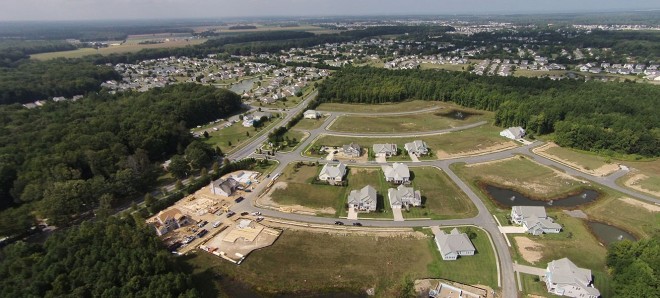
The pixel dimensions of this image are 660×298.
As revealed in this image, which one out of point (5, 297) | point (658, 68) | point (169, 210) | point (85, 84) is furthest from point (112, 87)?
point (658, 68)

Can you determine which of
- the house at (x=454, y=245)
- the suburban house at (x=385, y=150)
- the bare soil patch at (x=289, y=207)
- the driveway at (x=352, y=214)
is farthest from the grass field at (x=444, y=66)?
the house at (x=454, y=245)

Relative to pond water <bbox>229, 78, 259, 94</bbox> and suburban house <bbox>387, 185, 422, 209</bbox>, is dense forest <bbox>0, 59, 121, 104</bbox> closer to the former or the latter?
pond water <bbox>229, 78, 259, 94</bbox>

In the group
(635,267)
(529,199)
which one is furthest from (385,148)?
(635,267)

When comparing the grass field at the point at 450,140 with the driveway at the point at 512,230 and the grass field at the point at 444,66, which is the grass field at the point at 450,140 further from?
the grass field at the point at 444,66

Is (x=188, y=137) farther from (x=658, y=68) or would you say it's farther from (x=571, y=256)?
(x=658, y=68)

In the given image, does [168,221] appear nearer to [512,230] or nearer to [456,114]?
[512,230]

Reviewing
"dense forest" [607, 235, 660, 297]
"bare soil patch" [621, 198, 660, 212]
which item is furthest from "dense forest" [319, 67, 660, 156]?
"dense forest" [607, 235, 660, 297]
